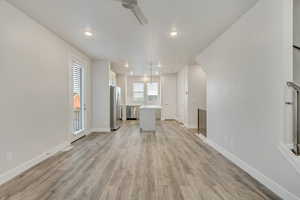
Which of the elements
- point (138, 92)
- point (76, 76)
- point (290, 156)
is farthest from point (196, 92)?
point (290, 156)

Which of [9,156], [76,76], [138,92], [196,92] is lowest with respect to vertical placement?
[9,156]

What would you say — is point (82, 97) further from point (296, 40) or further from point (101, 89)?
point (296, 40)

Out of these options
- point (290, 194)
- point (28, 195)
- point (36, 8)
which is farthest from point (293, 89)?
point (36, 8)

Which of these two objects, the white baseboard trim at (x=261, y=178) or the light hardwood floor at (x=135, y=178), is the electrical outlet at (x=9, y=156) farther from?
the white baseboard trim at (x=261, y=178)

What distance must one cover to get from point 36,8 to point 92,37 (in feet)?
4.37

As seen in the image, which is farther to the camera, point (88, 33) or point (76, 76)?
point (76, 76)

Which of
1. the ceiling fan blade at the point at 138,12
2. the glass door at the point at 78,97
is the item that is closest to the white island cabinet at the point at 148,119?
the glass door at the point at 78,97

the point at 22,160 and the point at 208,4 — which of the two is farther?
the point at 22,160

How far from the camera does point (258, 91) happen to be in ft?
8.23

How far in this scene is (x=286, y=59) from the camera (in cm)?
202

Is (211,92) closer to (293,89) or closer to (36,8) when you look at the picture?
(293,89)

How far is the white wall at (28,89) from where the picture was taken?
8.21 ft

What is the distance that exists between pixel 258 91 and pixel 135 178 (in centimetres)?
233

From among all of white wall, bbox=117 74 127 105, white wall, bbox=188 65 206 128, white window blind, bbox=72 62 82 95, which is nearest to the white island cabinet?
white wall, bbox=188 65 206 128
